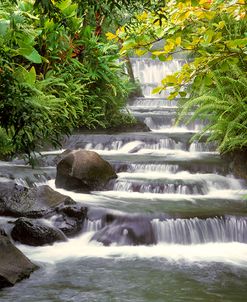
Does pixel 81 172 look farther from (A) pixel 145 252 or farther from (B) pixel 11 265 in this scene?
(B) pixel 11 265

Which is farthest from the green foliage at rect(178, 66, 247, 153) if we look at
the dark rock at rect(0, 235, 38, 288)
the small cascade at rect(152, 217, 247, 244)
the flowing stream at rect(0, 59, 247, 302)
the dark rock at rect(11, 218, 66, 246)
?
the dark rock at rect(0, 235, 38, 288)

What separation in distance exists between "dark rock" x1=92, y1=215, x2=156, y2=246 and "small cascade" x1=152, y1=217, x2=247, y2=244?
0.11 metres

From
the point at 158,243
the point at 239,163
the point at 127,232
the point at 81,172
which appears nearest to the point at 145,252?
the point at 158,243

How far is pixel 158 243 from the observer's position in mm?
6051

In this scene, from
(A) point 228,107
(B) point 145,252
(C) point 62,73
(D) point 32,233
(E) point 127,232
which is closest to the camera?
(B) point 145,252

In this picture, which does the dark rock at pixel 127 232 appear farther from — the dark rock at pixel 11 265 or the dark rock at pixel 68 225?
the dark rock at pixel 11 265

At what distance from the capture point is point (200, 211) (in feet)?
21.9

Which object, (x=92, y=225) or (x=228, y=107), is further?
(x=228, y=107)

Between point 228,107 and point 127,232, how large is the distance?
123 inches

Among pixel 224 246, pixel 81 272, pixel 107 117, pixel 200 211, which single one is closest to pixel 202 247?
pixel 224 246

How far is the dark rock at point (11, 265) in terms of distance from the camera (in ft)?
15.4

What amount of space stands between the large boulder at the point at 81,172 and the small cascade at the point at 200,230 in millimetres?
1960

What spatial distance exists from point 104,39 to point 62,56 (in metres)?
3.66

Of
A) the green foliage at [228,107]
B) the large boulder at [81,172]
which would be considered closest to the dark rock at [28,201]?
the large boulder at [81,172]
